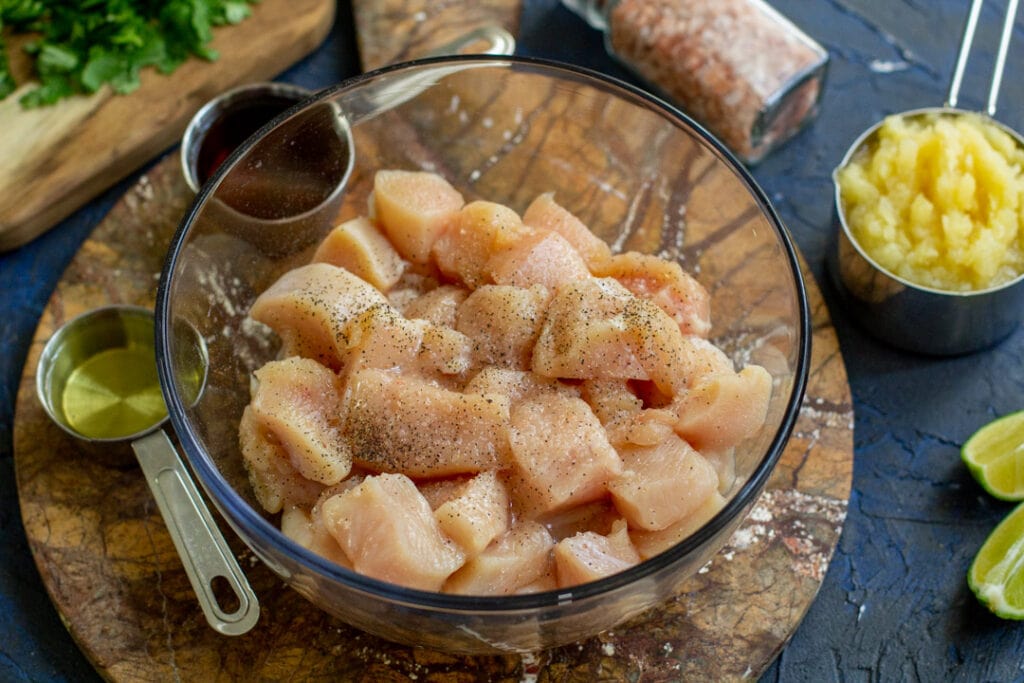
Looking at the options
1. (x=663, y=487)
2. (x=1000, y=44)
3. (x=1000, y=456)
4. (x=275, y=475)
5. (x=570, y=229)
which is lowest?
(x=1000, y=456)

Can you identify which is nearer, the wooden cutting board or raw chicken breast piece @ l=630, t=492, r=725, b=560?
raw chicken breast piece @ l=630, t=492, r=725, b=560

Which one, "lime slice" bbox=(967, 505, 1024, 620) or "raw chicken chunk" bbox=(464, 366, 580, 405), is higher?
"raw chicken chunk" bbox=(464, 366, 580, 405)

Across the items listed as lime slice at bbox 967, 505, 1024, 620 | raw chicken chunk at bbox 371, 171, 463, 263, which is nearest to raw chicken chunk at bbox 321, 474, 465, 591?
raw chicken chunk at bbox 371, 171, 463, 263

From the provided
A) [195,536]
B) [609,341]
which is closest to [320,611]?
[195,536]

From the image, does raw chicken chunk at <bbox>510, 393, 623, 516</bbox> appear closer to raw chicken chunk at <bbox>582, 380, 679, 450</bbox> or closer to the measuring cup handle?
raw chicken chunk at <bbox>582, 380, 679, 450</bbox>

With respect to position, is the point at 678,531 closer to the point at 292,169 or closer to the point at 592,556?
the point at 592,556

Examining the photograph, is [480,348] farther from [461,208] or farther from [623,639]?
[623,639]

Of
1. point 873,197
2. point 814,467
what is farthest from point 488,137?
point 814,467
